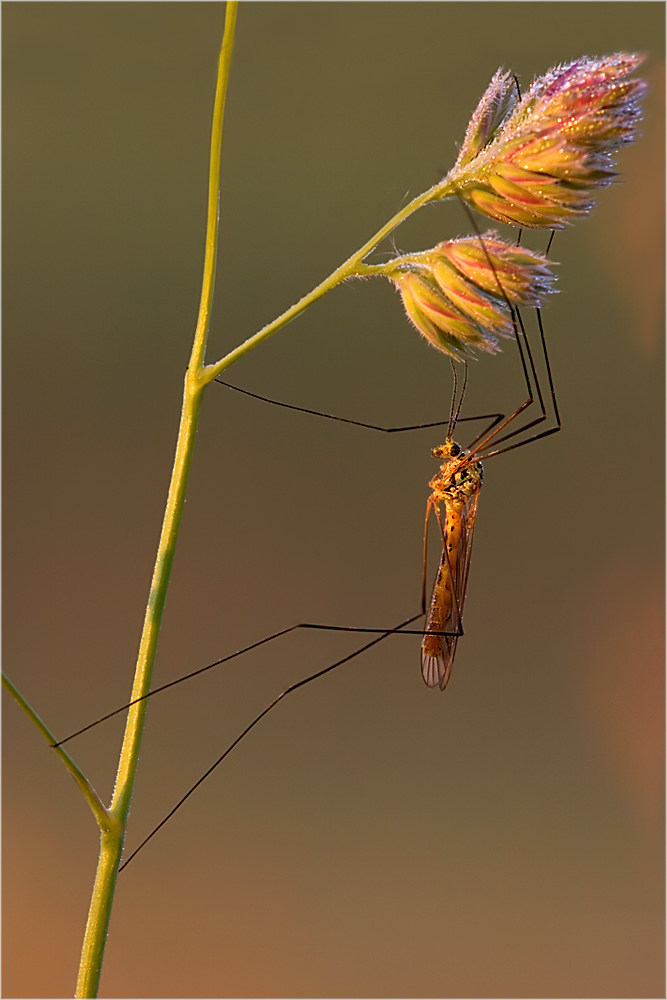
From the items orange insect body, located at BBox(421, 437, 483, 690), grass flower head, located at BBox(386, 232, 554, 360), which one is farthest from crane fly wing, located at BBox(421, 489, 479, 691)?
grass flower head, located at BBox(386, 232, 554, 360)

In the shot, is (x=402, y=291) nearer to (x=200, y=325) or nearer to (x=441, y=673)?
(x=200, y=325)

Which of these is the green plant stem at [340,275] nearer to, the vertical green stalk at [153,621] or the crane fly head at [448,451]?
the vertical green stalk at [153,621]

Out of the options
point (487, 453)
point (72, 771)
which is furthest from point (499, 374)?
point (72, 771)

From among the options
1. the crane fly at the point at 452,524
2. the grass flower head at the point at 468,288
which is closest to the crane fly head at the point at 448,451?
the crane fly at the point at 452,524

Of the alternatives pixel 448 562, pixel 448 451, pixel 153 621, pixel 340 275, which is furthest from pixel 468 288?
pixel 448 562

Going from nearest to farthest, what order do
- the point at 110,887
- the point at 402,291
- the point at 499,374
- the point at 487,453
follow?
1. the point at 110,887
2. the point at 402,291
3. the point at 487,453
4. the point at 499,374

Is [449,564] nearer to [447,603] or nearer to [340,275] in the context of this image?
[447,603]
